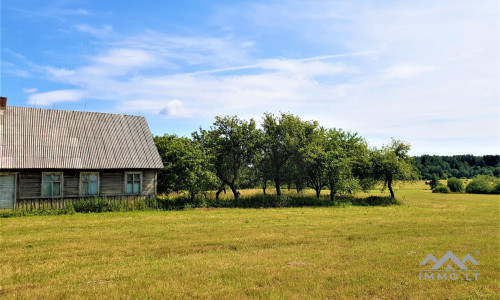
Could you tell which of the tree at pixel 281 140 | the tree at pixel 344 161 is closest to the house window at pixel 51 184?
the tree at pixel 281 140

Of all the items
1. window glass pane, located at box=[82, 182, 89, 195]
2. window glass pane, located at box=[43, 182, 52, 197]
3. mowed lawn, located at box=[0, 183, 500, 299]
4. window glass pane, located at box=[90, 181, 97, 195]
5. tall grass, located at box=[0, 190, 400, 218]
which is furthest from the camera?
window glass pane, located at box=[90, 181, 97, 195]

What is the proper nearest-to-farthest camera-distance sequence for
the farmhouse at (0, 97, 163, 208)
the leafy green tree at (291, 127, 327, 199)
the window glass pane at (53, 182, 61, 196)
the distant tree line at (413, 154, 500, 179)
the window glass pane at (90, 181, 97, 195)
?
the farmhouse at (0, 97, 163, 208)
the window glass pane at (53, 182, 61, 196)
the window glass pane at (90, 181, 97, 195)
the leafy green tree at (291, 127, 327, 199)
the distant tree line at (413, 154, 500, 179)

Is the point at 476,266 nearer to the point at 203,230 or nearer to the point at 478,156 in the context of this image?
the point at 203,230

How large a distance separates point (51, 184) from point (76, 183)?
1.69m

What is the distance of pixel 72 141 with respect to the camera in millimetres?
28578

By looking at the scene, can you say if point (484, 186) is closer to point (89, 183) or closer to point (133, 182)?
point (133, 182)

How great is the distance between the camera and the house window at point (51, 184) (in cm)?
2609

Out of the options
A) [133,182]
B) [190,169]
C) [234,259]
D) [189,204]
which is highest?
[190,169]

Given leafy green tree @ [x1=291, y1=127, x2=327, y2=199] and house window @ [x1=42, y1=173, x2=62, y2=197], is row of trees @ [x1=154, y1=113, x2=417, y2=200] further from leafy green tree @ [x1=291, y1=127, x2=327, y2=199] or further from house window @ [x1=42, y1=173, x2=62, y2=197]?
house window @ [x1=42, y1=173, x2=62, y2=197]

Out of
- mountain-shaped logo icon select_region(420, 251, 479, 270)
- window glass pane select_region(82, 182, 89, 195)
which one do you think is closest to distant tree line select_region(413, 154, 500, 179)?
window glass pane select_region(82, 182, 89, 195)

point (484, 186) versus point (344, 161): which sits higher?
point (344, 161)

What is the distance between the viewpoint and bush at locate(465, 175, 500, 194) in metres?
68.6

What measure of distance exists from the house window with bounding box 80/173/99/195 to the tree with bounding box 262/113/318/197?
16.4m

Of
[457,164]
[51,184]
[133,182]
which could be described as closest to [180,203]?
[133,182]
